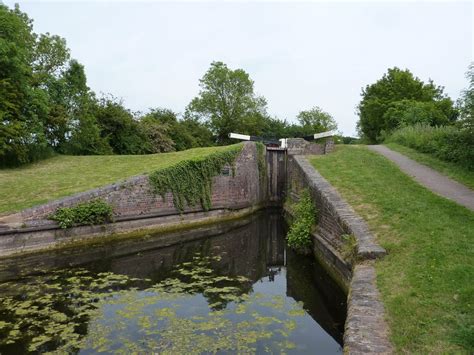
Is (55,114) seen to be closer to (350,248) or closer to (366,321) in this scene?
(350,248)

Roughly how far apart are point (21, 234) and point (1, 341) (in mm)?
5012

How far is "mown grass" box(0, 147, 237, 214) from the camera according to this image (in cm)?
1169

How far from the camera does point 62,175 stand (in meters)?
14.7

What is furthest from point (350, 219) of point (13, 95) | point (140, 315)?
point (13, 95)

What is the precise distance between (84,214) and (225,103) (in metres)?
29.8

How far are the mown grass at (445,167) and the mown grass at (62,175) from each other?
8377mm

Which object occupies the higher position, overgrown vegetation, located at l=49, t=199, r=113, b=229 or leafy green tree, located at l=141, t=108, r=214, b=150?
leafy green tree, located at l=141, t=108, r=214, b=150

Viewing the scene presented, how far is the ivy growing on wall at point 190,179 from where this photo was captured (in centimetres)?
1356

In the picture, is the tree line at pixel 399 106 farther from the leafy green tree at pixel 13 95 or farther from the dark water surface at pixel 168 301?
the leafy green tree at pixel 13 95

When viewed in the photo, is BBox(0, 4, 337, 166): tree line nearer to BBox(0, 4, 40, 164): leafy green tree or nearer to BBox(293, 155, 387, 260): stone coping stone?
BBox(0, 4, 40, 164): leafy green tree

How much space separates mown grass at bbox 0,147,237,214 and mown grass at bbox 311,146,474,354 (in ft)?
26.9

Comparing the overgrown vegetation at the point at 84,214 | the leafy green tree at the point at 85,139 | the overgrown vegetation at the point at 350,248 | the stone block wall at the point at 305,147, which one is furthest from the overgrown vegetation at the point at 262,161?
the overgrown vegetation at the point at 350,248

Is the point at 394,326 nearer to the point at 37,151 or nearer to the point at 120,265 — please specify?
the point at 120,265

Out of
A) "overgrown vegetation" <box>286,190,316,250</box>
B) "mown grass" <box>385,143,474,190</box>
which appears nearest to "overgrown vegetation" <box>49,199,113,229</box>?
"overgrown vegetation" <box>286,190,316,250</box>
